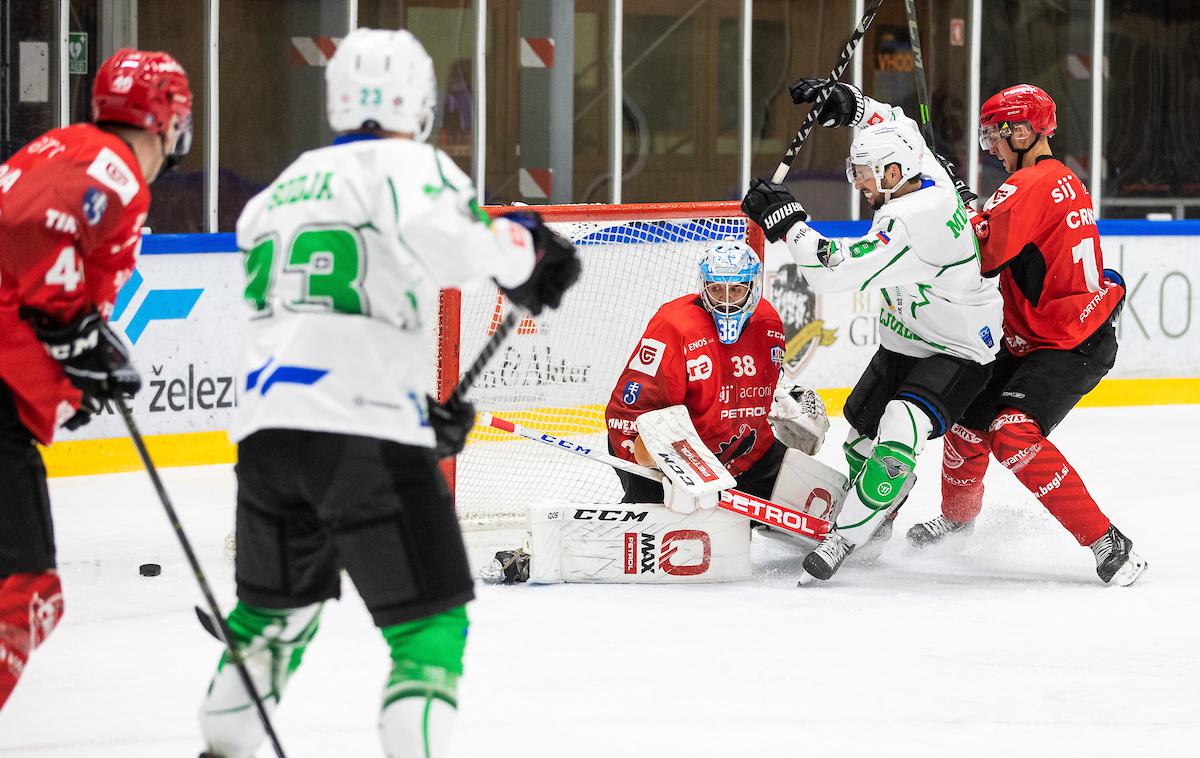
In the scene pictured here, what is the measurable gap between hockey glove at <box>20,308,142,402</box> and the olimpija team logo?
15.5ft

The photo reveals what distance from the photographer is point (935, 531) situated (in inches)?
185

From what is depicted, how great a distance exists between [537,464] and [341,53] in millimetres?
2789

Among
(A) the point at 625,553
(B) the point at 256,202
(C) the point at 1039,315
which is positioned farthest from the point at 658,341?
(B) the point at 256,202

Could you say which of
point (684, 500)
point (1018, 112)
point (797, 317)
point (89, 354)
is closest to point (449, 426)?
point (89, 354)

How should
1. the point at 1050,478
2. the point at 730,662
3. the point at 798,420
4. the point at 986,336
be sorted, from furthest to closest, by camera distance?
1. the point at 798,420
2. the point at 986,336
3. the point at 1050,478
4. the point at 730,662

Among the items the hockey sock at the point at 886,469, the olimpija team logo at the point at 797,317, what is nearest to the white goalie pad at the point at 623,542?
the hockey sock at the point at 886,469

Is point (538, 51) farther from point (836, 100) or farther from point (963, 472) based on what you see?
point (963, 472)

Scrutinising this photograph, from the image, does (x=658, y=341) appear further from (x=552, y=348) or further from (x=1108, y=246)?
(x=1108, y=246)

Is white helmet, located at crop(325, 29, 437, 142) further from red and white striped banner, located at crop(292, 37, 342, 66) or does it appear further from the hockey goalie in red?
red and white striped banner, located at crop(292, 37, 342, 66)

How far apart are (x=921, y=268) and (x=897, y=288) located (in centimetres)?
23

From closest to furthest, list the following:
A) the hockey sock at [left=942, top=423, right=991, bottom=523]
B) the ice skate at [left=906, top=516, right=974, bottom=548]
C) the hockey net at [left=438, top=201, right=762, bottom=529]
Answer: the hockey sock at [left=942, top=423, right=991, bottom=523]
the ice skate at [left=906, top=516, right=974, bottom=548]
the hockey net at [left=438, top=201, right=762, bottom=529]

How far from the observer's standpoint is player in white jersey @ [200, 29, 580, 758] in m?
2.08

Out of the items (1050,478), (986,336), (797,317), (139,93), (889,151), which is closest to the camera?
(139,93)

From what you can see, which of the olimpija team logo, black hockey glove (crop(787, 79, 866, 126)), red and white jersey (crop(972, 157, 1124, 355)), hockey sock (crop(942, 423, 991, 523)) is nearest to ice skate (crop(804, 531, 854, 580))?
hockey sock (crop(942, 423, 991, 523))
